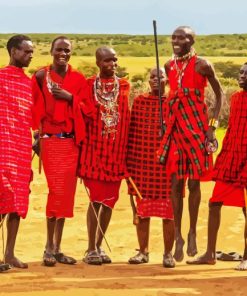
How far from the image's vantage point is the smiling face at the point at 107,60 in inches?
361

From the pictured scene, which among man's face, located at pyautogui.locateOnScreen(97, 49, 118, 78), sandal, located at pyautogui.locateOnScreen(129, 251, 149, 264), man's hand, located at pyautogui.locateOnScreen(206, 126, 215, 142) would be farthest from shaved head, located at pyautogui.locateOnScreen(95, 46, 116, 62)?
sandal, located at pyautogui.locateOnScreen(129, 251, 149, 264)

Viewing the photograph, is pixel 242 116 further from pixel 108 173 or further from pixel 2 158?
pixel 2 158

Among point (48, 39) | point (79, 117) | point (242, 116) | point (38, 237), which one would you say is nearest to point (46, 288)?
point (79, 117)

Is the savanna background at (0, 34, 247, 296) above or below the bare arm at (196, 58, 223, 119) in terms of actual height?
below

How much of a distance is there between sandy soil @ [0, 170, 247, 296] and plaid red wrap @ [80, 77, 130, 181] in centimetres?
92

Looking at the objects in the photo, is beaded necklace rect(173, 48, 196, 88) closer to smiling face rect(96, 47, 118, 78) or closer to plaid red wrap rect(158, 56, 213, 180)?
plaid red wrap rect(158, 56, 213, 180)

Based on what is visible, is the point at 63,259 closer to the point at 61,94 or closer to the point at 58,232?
the point at 58,232

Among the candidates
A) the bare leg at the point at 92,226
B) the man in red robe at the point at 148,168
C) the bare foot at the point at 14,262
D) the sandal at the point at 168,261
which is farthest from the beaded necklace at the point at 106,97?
the bare foot at the point at 14,262

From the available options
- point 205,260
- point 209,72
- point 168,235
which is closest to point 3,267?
point 168,235

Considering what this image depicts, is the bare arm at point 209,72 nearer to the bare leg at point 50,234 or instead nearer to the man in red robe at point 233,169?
the man in red robe at point 233,169

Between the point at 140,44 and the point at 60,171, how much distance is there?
86.5m

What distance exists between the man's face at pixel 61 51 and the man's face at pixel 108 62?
0.32 m

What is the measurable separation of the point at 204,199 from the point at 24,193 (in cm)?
601

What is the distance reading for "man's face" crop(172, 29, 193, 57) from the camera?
28.9ft
